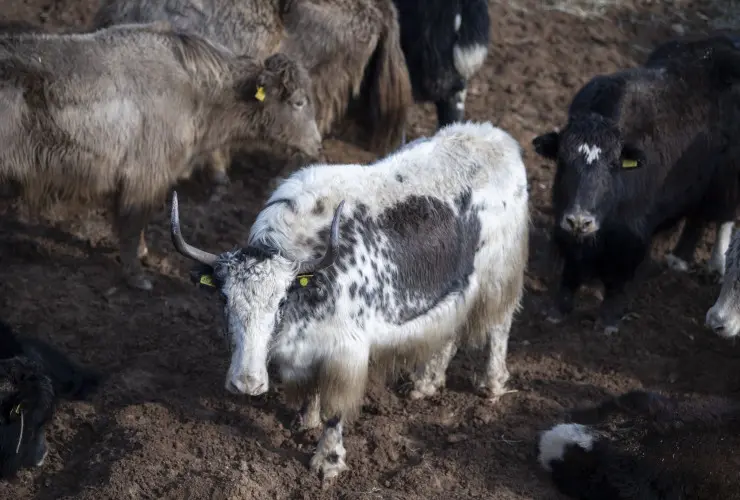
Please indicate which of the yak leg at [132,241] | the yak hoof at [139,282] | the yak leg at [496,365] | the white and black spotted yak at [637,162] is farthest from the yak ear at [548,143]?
the yak hoof at [139,282]

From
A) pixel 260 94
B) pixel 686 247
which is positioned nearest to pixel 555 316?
pixel 686 247

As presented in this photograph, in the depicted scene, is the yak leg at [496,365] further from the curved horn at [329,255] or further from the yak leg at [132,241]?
the yak leg at [132,241]

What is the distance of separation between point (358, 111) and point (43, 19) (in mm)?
3217

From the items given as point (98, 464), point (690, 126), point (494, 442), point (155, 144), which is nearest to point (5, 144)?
point (155, 144)

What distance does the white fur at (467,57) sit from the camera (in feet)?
28.0

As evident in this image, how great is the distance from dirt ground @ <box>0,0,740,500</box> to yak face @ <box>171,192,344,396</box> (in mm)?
793

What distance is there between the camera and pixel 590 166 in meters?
6.43

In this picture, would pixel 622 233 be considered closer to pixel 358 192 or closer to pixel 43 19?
pixel 358 192

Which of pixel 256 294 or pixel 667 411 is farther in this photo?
pixel 667 411

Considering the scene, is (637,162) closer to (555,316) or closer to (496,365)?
(555,316)

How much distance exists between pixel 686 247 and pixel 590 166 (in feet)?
6.26

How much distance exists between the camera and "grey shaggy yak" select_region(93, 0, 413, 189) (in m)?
8.06

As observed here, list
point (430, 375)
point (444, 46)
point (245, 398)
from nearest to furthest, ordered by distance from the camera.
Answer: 1. point (245, 398)
2. point (430, 375)
3. point (444, 46)

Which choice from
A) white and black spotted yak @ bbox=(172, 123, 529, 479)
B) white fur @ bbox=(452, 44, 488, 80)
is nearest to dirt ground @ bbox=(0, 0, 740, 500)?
white and black spotted yak @ bbox=(172, 123, 529, 479)
